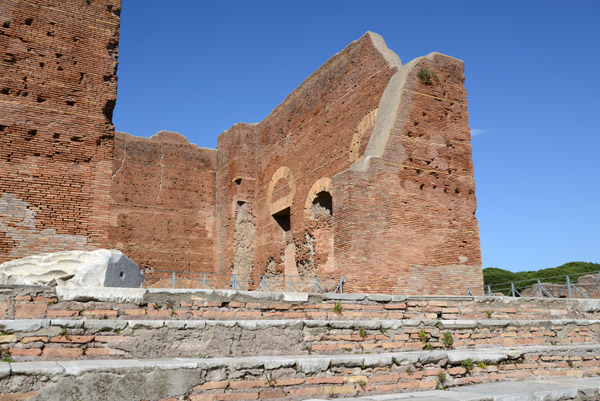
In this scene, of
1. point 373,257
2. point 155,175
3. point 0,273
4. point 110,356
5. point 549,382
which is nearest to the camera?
point 110,356

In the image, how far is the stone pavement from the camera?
3918mm

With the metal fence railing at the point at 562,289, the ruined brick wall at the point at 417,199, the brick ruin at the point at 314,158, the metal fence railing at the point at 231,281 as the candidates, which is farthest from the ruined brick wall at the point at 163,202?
the metal fence railing at the point at 562,289

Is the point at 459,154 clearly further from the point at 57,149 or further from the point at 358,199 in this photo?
the point at 57,149

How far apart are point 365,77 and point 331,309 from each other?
8.12 metres

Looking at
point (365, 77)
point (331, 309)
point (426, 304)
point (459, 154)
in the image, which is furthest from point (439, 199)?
point (331, 309)

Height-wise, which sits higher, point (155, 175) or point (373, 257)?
point (155, 175)

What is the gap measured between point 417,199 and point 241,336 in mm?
6521

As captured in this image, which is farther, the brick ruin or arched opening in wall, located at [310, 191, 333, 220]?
arched opening in wall, located at [310, 191, 333, 220]

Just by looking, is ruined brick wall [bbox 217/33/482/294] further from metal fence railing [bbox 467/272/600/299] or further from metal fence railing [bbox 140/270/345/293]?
metal fence railing [bbox 467/272/600/299]

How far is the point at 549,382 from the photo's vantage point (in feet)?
15.7

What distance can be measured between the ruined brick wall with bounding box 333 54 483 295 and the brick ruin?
0.09 ft

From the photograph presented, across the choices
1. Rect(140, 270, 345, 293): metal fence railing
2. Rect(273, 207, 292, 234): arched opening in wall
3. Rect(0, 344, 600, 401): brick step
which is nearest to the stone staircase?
Rect(0, 344, 600, 401): brick step

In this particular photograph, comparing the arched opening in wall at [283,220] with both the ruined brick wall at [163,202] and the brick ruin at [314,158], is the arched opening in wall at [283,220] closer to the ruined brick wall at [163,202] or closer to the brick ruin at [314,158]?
the brick ruin at [314,158]

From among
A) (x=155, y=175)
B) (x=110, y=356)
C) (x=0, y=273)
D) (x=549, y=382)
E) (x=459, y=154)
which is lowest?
(x=549, y=382)
